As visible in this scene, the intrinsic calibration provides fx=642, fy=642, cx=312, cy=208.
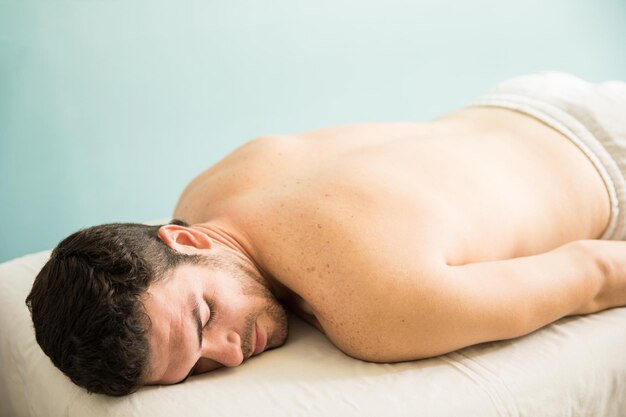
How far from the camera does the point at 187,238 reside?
1222 mm

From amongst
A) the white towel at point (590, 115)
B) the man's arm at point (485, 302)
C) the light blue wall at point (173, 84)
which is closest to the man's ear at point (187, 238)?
the man's arm at point (485, 302)

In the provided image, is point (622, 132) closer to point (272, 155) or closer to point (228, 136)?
point (272, 155)

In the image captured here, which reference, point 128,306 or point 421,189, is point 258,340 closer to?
point 128,306

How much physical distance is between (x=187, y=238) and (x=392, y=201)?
0.40m

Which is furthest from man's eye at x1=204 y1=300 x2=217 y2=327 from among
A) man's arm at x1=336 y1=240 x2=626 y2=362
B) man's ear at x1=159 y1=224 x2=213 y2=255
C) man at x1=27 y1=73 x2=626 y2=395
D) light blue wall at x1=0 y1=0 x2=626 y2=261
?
light blue wall at x1=0 y1=0 x2=626 y2=261

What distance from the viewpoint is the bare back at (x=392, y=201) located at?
1.15 metres

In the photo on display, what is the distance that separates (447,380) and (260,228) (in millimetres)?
448

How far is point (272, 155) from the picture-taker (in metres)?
1.45

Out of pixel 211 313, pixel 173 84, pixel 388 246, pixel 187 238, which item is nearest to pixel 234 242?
pixel 187 238

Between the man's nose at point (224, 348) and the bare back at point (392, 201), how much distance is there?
0.53 ft

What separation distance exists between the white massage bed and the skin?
34 mm

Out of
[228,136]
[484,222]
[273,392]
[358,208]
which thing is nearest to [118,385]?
[273,392]

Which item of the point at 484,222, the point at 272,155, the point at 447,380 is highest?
the point at 272,155

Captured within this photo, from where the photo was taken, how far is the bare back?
45.3 inches
